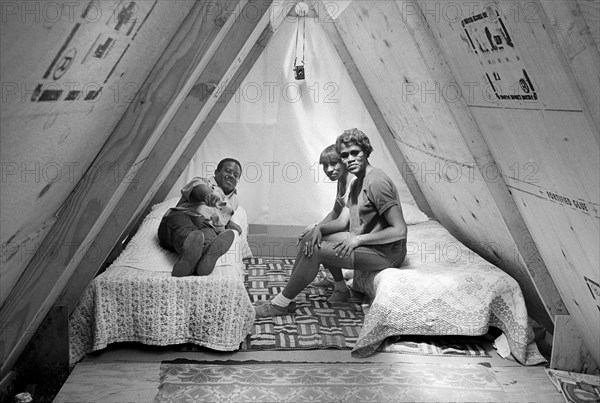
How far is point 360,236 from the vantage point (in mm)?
3852

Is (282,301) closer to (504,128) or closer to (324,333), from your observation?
(324,333)

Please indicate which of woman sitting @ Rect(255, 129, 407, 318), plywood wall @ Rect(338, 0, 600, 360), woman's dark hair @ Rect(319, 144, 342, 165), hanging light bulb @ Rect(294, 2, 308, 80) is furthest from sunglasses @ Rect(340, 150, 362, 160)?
hanging light bulb @ Rect(294, 2, 308, 80)

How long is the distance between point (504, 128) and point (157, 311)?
171cm

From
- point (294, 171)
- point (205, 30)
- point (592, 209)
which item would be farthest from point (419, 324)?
point (294, 171)

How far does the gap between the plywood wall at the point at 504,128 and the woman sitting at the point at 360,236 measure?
397mm

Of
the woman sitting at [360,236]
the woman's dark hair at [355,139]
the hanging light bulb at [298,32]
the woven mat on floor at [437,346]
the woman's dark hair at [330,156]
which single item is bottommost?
the woven mat on floor at [437,346]

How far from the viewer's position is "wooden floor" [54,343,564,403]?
301 cm

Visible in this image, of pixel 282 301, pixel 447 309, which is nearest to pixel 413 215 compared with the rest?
pixel 282 301

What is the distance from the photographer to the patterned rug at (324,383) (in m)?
3.04

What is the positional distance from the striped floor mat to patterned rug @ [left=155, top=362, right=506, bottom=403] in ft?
0.67

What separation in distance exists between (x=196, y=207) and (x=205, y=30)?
1988 millimetres

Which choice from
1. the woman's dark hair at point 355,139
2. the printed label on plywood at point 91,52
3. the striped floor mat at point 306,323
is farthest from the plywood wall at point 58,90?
the woman's dark hair at point 355,139

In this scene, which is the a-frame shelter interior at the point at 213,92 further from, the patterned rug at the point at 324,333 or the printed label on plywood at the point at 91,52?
the patterned rug at the point at 324,333

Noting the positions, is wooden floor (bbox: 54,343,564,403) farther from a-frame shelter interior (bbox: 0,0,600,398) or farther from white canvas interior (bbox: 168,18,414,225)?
white canvas interior (bbox: 168,18,414,225)
